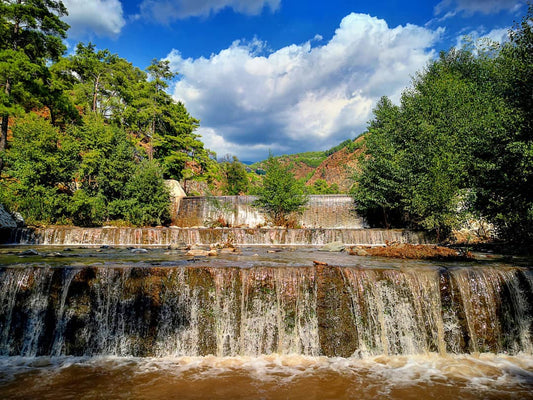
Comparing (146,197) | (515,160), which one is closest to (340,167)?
(146,197)

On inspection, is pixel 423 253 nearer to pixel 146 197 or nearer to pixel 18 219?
pixel 146 197

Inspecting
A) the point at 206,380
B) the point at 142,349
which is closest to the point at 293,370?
the point at 206,380

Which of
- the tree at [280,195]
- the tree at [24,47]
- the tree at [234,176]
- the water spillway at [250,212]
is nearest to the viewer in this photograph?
the tree at [24,47]

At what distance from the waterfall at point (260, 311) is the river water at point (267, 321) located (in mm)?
20

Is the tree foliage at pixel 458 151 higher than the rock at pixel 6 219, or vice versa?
the tree foliage at pixel 458 151

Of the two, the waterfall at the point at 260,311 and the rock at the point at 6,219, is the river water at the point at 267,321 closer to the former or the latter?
the waterfall at the point at 260,311

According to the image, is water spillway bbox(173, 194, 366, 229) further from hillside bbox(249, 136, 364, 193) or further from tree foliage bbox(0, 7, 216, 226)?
hillside bbox(249, 136, 364, 193)

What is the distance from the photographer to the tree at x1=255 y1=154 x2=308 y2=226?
20016 mm

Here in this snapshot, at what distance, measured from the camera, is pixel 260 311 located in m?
5.73

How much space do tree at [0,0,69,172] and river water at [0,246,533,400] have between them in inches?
631

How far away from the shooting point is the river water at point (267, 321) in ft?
16.8

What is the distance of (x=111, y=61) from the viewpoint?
3322 cm

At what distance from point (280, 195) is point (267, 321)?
14556 mm

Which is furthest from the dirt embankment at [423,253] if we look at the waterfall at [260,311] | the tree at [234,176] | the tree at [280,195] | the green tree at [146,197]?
the tree at [234,176]
